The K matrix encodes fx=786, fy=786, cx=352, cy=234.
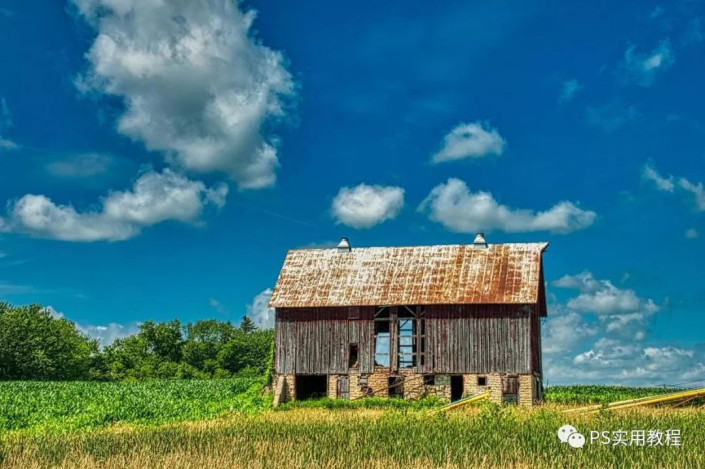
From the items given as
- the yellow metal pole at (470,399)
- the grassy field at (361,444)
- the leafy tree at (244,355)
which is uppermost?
the leafy tree at (244,355)

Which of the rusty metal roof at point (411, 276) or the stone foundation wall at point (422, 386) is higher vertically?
the rusty metal roof at point (411, 276)

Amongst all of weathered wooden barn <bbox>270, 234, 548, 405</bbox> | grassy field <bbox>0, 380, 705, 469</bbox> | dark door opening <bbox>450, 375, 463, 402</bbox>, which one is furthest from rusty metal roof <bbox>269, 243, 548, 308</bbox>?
grassy field <bbox>0, 380, 705, 469</bbox>

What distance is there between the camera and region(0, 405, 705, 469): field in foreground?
15539 millimetres

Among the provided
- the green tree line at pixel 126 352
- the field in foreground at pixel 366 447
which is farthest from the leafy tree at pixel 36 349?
the field in foreground at pixel 366 447

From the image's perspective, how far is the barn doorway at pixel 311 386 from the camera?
140ft

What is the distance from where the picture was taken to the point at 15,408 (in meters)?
33.1

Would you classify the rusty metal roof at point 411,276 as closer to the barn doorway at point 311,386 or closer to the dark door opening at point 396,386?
the dark door opening at point 396,386

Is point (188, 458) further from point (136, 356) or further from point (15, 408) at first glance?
point (136, 356)

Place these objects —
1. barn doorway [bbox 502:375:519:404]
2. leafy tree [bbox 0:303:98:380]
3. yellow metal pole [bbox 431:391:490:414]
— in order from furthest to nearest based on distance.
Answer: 1. leafy tree [bbox 0:303:98:380]
2. barn doorway [bbox 502:375:519:404]
3. yellow metal pole [bbox 431:391:490:414]

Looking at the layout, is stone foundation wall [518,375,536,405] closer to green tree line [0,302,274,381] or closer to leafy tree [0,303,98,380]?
green tree line [0,302,274,381]

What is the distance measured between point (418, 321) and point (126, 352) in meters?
58.1

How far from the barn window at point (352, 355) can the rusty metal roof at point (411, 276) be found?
2284 mm

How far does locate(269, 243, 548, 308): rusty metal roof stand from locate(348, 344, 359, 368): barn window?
228cm

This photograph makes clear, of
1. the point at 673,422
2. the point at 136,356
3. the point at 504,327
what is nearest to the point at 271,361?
the point at 504,327
